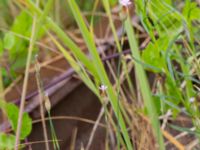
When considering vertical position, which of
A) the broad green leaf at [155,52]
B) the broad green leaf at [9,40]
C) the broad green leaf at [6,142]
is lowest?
the broad green leaf at [6,142]

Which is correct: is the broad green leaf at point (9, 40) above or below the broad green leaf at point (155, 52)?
above

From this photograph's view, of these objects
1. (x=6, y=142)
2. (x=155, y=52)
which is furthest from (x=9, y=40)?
(x=155, y=52)

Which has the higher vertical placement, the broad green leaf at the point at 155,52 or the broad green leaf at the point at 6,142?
the broad green leaf at the point at 155,52

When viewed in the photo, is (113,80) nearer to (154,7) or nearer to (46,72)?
(46,72)

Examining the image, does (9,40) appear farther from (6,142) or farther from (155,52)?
(155,52)

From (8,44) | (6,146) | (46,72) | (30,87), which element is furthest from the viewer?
(46,72)

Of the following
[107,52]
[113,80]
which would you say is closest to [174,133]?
[113,80]

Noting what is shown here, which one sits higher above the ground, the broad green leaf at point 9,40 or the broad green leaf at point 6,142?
the broad green leaf at point 9,40

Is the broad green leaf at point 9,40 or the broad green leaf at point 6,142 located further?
the broad green leaf at point 9,40

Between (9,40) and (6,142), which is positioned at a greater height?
(9,40)

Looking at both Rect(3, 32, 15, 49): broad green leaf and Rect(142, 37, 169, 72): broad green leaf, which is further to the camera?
Rect(3, 32, 15, 49): broad green leaf

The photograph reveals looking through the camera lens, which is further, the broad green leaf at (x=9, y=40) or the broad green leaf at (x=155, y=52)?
the broad green leaf at (x=9, y=40)
